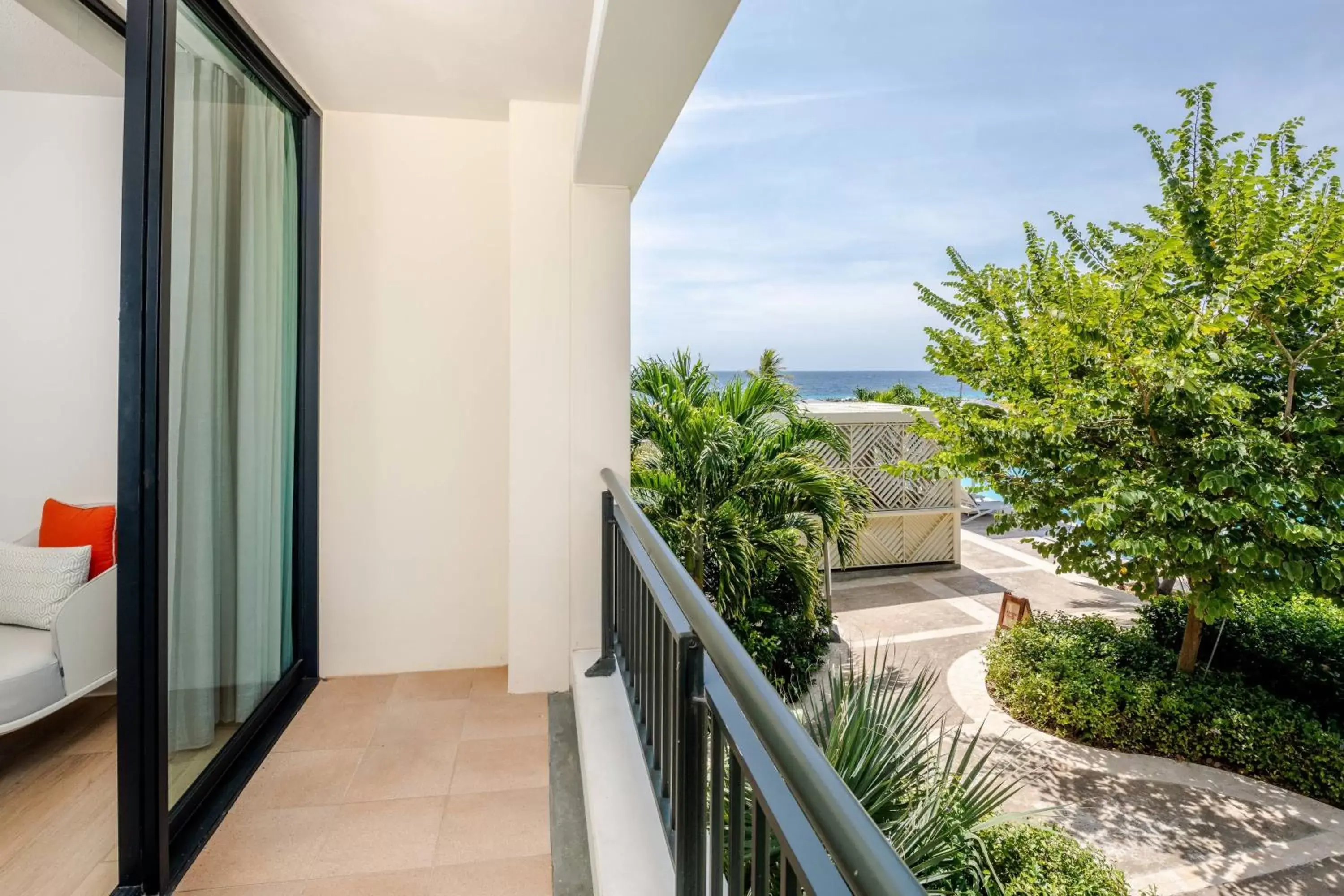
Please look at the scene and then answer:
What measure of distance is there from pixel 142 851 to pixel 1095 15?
25.2m

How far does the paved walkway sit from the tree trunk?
86 cm

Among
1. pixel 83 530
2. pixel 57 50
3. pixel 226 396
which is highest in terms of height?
pixel 57 50

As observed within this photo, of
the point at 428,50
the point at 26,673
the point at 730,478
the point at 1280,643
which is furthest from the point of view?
the point at 1280,643

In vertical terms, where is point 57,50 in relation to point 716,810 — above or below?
above

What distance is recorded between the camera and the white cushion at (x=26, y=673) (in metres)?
1.79

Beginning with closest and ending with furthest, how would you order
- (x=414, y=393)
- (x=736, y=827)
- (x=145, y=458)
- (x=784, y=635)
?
(x=736, y=827) → (x=145, y=458) → (x=414, y=393) → (x=784, y=635)

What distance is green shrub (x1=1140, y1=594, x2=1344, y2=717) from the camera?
195 inches

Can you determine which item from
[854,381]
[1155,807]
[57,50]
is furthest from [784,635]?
[854,381]

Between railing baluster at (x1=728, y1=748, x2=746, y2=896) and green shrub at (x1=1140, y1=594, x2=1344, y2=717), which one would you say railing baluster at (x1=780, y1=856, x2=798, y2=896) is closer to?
railing baluster at (x1=728, y1=748, x2=746, y2=896)

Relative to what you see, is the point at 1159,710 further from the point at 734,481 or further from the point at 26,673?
the point at 26,673

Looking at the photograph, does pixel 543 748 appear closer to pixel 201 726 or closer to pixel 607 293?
pixel 201 726

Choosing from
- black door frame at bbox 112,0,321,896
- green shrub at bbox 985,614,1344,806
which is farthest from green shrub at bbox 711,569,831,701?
black door frame at bbox 112,0,321,896

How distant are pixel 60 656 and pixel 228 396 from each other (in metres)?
0.89

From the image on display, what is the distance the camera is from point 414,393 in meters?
2.74
